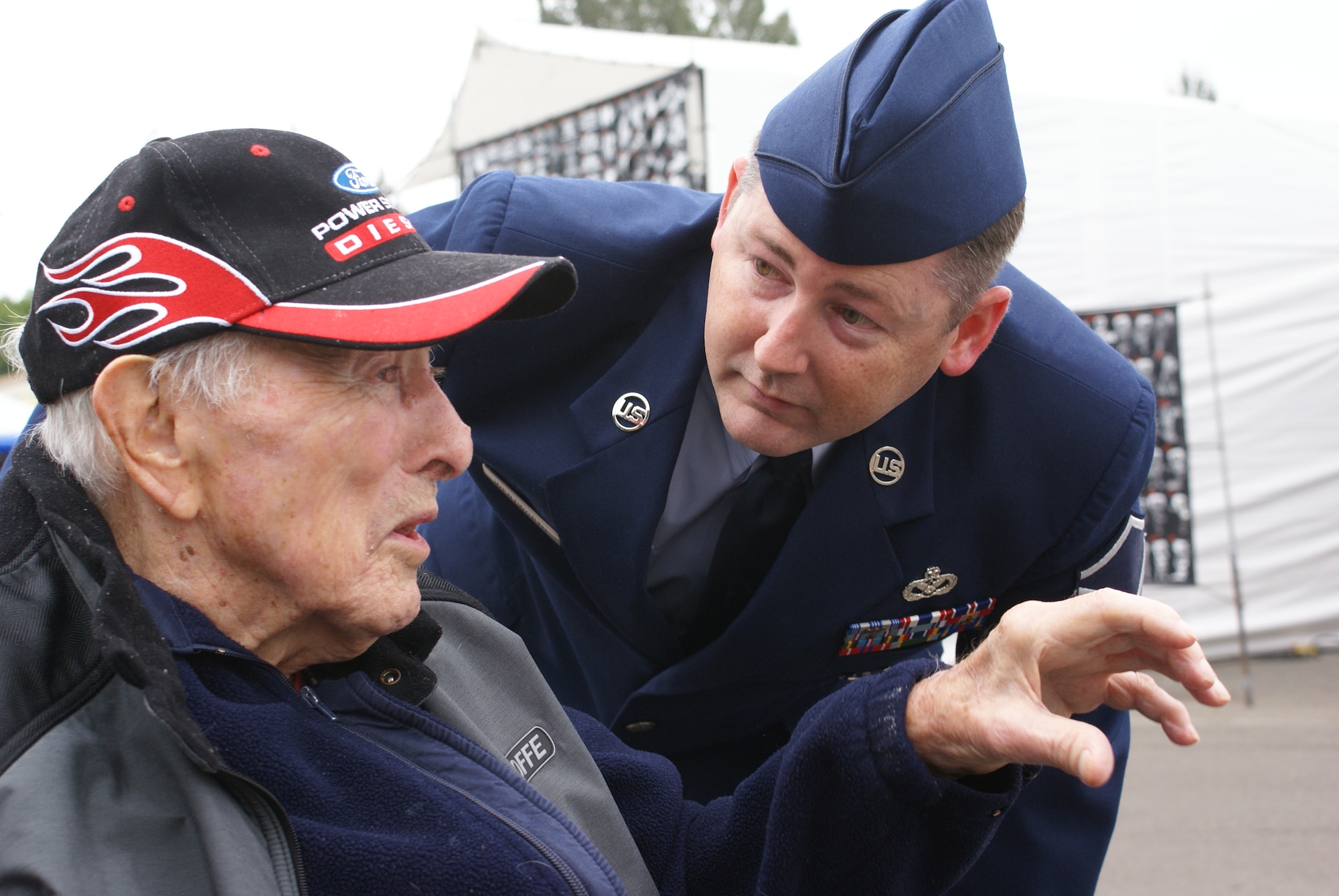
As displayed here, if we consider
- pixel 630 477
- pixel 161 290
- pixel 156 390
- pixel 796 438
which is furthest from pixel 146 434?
pixel 796 438

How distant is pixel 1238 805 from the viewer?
4.29m

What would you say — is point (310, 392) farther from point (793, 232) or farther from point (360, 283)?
point (793, 232)

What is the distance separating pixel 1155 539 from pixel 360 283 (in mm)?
5777

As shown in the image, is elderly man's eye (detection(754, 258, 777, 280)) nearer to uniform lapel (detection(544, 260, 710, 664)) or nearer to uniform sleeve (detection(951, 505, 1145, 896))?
uniform lapel (detection(544, 260, 710, 664))

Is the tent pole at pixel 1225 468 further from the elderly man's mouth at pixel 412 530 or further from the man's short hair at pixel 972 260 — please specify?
the elderly man's mouth at pixel 412 530

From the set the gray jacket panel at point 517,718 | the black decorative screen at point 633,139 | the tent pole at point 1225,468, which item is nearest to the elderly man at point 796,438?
the gray jacket panel at point 517,718

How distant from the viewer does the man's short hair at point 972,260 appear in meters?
1.67

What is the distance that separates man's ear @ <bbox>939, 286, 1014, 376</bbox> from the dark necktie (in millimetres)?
287

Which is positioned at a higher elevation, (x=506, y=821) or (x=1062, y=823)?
(x=506, y=821)

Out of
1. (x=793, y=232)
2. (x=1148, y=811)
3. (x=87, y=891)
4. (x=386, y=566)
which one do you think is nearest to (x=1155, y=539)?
(x=1148, y=811)

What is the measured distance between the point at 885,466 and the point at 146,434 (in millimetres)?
1175

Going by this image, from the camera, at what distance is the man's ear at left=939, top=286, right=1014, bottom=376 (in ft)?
5.90

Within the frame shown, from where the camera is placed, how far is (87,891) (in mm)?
964

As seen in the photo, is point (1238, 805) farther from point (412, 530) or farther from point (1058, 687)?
point (412, 530)
